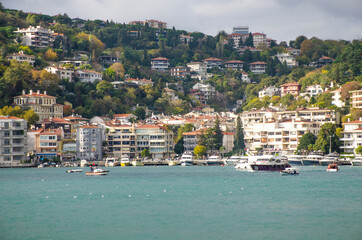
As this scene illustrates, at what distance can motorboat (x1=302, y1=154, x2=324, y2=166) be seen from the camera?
336ft

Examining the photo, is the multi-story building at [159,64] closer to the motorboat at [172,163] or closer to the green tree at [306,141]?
the motorboat at [172,163]

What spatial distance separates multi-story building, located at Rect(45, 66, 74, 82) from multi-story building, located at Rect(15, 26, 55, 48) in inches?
628

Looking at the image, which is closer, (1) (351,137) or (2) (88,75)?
(1) (351,137)

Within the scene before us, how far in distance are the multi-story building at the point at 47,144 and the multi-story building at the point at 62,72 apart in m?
29.0

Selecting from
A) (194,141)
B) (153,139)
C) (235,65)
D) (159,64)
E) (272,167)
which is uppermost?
(235,65)

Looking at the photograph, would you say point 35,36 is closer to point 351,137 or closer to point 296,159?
point 296,159

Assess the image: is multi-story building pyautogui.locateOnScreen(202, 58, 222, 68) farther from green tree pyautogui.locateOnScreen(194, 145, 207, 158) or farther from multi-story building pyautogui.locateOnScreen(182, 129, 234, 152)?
green tree pyautogui.locateOnScreen(194, 145, 207, 158)

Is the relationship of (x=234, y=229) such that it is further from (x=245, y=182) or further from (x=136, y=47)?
(x=136, y=47)

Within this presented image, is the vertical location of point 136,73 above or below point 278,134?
above

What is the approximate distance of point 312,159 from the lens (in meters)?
103

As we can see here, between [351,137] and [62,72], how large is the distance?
62.6 metres

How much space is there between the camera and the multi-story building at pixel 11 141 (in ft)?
334

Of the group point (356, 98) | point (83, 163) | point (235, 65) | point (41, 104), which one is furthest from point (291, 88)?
point (83, 163)

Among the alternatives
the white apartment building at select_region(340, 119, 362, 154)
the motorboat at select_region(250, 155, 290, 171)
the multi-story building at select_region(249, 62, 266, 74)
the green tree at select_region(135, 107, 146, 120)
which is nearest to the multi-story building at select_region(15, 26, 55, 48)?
the green tree at select_region(135, 107, 146, 120)
